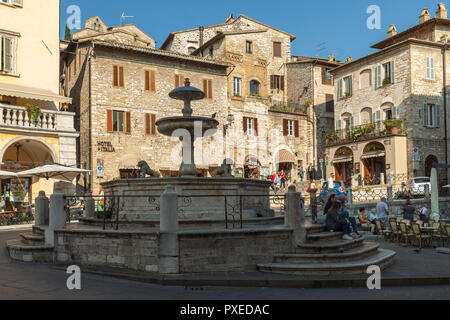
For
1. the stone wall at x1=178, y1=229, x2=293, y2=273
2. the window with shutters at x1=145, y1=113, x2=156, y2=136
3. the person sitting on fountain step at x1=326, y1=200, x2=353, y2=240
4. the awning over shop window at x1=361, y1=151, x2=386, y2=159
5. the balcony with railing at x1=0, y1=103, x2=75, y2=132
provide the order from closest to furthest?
the stone wall at x1=178, y1=229, x2=293, y2=273, the person sitting on fountain step at x1=326, y1=200, x2=353, y2=240, the balcony with railing at x1=0, y1=103, x2=75, y2=132, the window with shutters at x1=145, y1=113, x2=156, y2=136, the awning over shop window at x1=361, y1=151, x2=386, y2=159

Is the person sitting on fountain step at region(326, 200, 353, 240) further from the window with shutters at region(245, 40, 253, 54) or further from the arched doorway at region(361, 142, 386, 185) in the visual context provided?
the window with shutters at region(245, 40, 253, 54)

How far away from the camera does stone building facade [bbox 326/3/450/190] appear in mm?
31516

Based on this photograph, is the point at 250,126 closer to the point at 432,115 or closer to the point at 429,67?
the point at 432,115

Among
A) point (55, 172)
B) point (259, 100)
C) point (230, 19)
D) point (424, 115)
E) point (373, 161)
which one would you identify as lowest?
point (55, 172)

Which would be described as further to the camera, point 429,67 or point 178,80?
point 429,67

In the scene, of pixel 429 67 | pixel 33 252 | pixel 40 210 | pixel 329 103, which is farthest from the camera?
pixel 329 103

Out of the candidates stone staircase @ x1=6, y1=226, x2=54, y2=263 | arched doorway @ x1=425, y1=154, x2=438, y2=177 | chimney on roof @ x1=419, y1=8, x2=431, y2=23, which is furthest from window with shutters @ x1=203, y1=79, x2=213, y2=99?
stone staircase @ x1=6, y1=226, x2=54, y2=263

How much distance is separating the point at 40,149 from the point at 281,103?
21.7 m

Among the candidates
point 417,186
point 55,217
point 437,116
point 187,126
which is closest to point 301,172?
point 437,116

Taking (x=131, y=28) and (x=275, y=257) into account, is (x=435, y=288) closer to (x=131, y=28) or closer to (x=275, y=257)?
(x=275, y=257)

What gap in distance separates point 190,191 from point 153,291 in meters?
3.89

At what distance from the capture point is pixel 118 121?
29453mm

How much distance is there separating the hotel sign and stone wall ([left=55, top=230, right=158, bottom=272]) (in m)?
18.8
